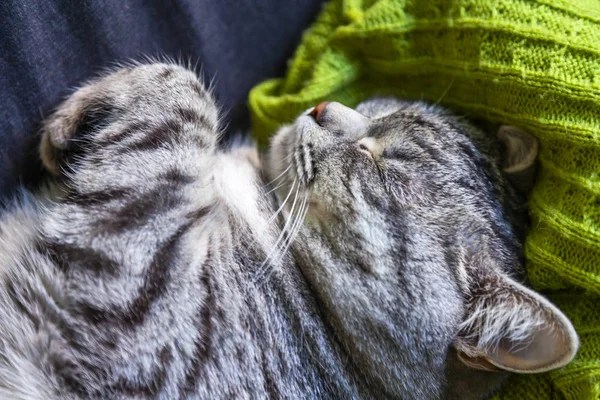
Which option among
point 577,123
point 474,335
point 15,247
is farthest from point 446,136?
point 15,247

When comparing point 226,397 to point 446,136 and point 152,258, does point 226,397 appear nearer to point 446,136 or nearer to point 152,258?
point 152,258

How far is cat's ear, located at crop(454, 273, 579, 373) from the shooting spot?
92 centimetres

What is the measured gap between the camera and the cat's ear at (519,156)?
1.13m

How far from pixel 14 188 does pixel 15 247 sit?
0.16 m

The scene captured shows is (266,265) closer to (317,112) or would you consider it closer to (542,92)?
(317,112)

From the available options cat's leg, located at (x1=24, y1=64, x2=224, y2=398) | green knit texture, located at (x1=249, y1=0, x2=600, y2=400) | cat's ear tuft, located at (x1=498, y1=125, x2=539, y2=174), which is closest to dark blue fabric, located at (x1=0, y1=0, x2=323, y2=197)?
cat's leg, located at (x1=24, y1=64, x2=224, y2=398)

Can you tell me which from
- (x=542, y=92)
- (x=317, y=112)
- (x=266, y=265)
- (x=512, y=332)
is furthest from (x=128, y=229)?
(x=542, y=92)

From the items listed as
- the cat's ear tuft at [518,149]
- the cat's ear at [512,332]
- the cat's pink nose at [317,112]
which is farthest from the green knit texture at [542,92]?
the cat's pink nose at [317,112]

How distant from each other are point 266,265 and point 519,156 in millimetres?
589

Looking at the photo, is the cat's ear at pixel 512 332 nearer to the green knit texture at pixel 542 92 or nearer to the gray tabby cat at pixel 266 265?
the gray tabby cat at pixel 266 265

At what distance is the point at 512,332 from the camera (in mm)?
962

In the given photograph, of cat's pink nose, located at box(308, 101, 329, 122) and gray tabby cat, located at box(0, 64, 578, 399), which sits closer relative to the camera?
gray tabby cat, located at box(0, 64, 578, 399)

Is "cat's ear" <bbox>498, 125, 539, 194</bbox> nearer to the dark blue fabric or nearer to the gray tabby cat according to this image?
the gray tabby cat

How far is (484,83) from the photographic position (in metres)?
1.16
